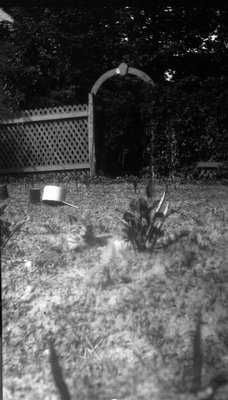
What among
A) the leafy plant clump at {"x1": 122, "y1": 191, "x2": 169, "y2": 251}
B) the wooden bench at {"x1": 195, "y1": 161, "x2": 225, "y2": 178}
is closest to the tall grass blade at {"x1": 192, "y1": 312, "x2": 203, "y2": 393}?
the leafy plant clump at {"x1": 122, "y1": 191, "x2": 169, "y2": 251}

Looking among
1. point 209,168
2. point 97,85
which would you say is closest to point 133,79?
point 97,85

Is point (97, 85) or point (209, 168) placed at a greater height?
point (97, 85)

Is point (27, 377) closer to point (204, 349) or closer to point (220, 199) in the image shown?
point (204, 349)

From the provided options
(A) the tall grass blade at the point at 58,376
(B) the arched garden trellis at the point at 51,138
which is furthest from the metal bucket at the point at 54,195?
(A) the tall grass blade at the point at 58,376

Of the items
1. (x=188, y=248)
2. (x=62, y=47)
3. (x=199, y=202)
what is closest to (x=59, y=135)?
(x=62, y=47)

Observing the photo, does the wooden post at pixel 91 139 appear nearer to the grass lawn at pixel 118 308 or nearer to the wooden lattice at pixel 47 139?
the wooden lattice at pixel 47 139

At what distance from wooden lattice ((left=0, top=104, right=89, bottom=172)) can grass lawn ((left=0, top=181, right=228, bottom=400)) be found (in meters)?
0.72

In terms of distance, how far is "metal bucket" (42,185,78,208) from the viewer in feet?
11.0

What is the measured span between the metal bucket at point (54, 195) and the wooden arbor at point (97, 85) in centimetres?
38

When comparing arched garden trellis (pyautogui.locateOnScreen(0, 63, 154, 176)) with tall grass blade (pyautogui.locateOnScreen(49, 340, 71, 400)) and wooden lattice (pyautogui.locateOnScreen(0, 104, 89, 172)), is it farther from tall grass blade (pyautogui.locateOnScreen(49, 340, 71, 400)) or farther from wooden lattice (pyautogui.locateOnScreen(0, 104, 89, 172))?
tall grass blade (pyautogui.locateOnScreen(49, 340, 71, 400))

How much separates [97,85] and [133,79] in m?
0.47

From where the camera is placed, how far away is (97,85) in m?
3.24

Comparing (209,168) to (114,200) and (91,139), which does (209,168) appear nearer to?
(114,200)

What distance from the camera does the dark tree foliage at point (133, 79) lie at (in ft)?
10.6
